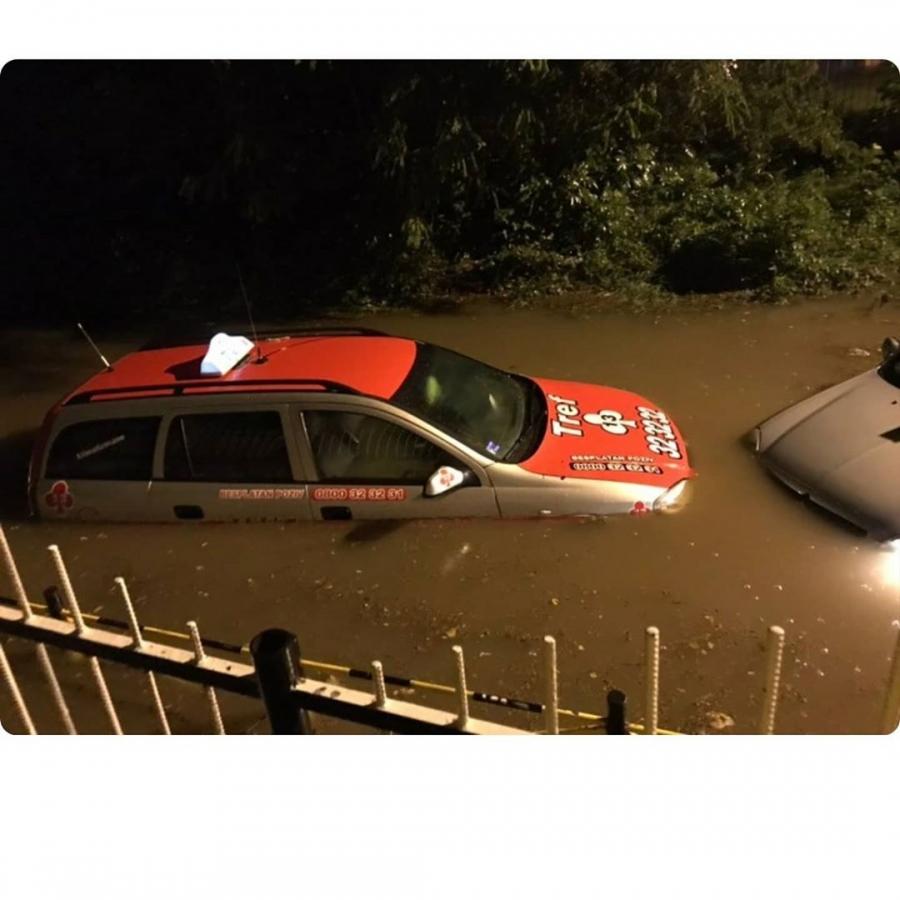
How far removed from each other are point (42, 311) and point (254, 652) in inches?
377

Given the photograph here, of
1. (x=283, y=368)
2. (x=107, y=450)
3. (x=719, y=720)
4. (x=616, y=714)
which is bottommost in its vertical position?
(x=719, y=720)

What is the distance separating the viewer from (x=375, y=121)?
28.8 ft

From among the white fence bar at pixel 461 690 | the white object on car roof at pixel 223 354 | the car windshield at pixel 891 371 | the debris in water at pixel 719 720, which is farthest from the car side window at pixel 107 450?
the car windshield at pixel 891 371

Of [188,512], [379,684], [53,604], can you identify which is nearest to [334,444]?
[188,512]

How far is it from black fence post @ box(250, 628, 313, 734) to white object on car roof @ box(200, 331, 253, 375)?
282cm

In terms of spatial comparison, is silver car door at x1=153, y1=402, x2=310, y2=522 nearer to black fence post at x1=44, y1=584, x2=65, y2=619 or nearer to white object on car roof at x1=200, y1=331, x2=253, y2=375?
white object on car roof at x1=200, y1=331, x2=253, y2=375

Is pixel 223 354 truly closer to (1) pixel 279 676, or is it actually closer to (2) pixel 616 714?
(1) pixel 279 676

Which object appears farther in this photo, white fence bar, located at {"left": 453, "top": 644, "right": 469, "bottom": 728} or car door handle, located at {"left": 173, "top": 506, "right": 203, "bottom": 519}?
car door handle, located at {"left": 173, "top": 506, "right": 203, "bottom": 519}

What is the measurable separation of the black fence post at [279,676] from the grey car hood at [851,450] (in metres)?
3.28

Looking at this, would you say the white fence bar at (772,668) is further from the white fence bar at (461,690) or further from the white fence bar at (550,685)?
the white fence bar at (461,690)

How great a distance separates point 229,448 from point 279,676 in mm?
2728

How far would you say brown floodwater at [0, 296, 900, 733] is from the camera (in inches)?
149

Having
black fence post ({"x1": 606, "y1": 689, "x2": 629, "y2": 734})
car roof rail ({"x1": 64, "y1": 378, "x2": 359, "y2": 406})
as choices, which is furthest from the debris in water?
car roof rail ({"x1": 64, "y1": 378, "x2": 359, "y2": 406})

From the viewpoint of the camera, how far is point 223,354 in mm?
4973
